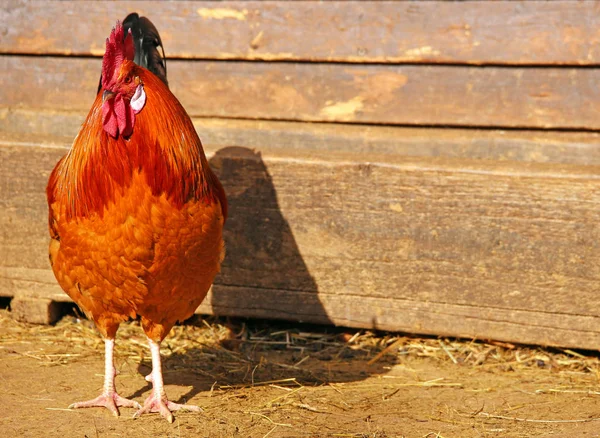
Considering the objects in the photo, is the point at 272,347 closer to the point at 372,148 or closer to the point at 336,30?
the point at 372,148

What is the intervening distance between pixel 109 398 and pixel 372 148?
6.83 feet

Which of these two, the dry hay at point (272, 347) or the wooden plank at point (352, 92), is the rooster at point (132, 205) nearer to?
the dry hay at point (272, 347)

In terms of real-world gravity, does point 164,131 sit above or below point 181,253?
above

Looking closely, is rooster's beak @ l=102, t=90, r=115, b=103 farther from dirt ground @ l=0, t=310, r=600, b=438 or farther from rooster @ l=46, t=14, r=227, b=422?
dirt ground @ l=0, t=310, r=600, b=438

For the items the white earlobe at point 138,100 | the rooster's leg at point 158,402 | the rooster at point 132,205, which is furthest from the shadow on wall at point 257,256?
the white earlobe at point 138,100

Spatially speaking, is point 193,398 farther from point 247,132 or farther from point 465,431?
point 247,132

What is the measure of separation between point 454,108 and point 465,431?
1.96 meters

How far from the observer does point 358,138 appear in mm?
4523

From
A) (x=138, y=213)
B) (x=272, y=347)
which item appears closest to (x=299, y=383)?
(x=272, y=347)

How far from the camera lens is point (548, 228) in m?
3.79

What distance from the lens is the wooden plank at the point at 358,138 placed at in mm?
4281

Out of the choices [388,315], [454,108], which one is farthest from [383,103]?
[388,315]

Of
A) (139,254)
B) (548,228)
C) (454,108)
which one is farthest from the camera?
(454,108)

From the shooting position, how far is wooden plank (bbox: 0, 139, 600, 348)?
150 inches
